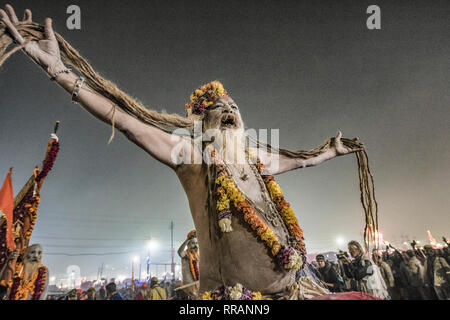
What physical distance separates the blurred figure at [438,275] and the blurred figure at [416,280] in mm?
225

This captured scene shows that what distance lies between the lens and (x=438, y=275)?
9.44 m

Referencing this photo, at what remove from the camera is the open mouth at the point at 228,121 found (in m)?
2.79

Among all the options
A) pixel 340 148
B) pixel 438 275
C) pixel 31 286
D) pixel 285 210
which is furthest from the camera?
pixel 438 275

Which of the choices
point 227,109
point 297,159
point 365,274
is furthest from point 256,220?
point 365,274

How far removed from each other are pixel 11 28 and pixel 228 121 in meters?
2.11

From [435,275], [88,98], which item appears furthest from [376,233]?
[435,275]

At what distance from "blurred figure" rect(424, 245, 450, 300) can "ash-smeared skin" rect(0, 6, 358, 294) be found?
11.3m

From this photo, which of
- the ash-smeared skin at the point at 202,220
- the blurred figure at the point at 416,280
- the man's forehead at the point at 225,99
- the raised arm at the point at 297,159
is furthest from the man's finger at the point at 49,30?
the blurred figure at the point at 416,280

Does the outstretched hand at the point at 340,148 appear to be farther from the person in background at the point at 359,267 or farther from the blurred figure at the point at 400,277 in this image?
the blurred figure at the point at 400,277

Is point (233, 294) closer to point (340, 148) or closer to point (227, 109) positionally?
point (227, 109)
